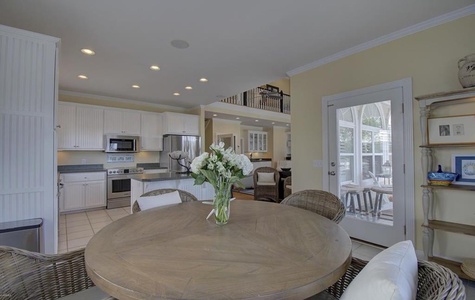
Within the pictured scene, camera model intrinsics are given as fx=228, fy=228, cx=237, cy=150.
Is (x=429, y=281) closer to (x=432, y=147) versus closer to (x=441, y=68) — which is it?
(x=432, y=147)

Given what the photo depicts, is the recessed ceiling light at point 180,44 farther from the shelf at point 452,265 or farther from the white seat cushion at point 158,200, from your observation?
the shelf at point 452,265

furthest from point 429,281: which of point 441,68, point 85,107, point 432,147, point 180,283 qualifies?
point 85,107

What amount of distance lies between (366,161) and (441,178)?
89 centimetres

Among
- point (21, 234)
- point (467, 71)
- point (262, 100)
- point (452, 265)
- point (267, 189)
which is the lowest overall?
point (452, 265)

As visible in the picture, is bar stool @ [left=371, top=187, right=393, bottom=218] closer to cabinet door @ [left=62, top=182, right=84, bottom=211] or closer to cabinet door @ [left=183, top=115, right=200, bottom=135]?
cabinet door @ [left=183, top=115, right=200, bottom=135]

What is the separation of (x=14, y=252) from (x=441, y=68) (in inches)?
144

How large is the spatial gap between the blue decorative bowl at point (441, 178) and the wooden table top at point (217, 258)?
5.21ft

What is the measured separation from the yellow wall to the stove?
3.93 meters

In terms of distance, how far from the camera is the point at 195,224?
1413 millimetres

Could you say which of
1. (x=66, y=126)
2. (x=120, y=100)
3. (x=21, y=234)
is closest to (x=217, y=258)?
(x=21, y=234)

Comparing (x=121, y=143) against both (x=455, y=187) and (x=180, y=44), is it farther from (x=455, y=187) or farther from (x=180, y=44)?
(x=455, y=187)

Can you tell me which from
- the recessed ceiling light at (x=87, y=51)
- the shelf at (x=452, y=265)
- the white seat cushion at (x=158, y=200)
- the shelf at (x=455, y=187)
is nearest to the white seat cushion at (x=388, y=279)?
the white seat cushion at (x=158, y=200)

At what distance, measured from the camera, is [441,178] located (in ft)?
7.25

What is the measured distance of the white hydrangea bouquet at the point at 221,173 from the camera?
55.1 inches
